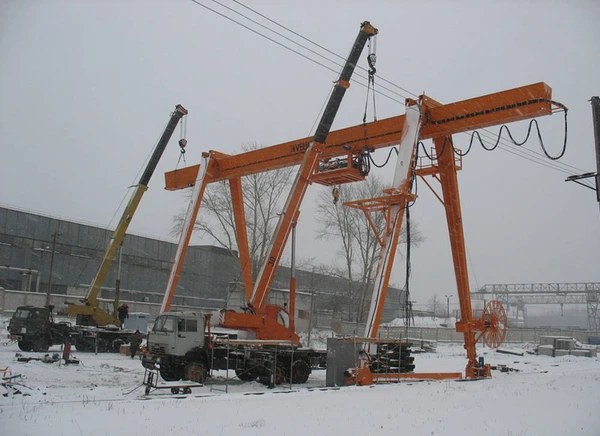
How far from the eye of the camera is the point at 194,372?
16.0 metres

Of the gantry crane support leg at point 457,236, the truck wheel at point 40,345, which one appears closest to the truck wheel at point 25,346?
the truck wheel at point 40,345

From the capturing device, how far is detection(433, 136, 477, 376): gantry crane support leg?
18906 mm

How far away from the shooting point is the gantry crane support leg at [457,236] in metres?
18.9

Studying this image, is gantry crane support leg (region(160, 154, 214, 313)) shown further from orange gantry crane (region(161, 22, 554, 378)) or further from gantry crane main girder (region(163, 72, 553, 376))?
orange gantry crane (region(161, 22, 554, 378))

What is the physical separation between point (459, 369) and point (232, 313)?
11.8 meters

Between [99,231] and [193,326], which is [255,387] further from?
[99,231]

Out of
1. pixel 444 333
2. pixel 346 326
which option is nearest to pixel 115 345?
pixel 346 326

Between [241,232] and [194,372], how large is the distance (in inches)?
319

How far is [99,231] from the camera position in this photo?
52.4 m

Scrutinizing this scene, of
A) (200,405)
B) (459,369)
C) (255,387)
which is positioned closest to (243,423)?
(200,405)

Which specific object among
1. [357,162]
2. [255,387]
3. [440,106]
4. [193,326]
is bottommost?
[255,387]

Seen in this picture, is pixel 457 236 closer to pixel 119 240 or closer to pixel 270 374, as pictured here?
pixel 270 374

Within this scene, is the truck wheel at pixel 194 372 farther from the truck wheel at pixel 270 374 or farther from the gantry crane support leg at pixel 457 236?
the gantry crane support leg at pixel 457 236

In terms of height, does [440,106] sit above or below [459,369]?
above
